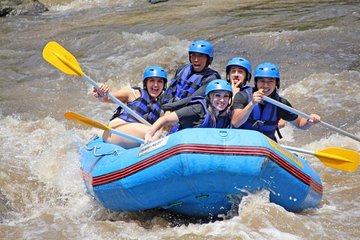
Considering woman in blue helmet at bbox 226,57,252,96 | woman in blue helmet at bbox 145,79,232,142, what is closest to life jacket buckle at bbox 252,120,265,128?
woman in blue helmet at bbox 226,57,252,96

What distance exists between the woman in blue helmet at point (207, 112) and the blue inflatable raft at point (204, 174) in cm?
36

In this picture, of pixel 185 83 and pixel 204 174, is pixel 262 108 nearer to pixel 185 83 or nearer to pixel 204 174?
pixel 185 83

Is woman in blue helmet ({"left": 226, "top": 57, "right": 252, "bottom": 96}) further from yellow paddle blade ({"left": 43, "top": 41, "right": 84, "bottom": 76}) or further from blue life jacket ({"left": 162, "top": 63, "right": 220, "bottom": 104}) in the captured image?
yellow paddle blade ({"left": 43, "top": 41, "right": 84, "bottom": 76})

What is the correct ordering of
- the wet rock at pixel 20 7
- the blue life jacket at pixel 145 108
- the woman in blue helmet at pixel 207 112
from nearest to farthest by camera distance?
the woman in blue helmet at pixel 207 112
the blue life jacket at pixel 145 108
the wet rock at pixel 20 7

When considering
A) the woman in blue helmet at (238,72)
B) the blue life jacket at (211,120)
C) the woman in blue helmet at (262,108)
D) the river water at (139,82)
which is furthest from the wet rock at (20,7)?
the blue life jacket at (211,120)

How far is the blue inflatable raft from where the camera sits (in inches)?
185

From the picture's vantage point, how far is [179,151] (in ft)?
15.5

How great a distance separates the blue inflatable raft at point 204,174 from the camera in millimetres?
4691

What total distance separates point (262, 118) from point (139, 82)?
5.07m

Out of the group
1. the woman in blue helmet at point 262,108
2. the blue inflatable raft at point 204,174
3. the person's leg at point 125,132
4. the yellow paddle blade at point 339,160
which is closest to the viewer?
the blue inflatable raft at point 204,174

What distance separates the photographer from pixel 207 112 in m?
5.26

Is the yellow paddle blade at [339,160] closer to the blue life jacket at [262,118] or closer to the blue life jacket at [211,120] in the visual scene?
the blue life jacket at [262,118]

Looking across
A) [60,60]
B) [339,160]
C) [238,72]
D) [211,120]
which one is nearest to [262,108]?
[238,72]

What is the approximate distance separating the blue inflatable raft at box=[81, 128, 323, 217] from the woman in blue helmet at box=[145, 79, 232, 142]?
362mm
